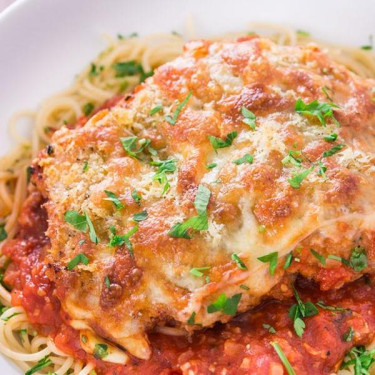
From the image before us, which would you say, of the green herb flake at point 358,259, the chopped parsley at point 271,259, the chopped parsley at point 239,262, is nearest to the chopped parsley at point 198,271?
the chopped parsley at point 239,262

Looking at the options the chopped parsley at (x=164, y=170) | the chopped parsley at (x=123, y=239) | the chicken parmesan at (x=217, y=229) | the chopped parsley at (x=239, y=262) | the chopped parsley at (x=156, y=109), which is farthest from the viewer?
the chopped parsley at (x=156, y=109)

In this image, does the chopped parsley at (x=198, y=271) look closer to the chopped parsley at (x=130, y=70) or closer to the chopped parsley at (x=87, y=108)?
the chopped parsley at (x=87, y=108)

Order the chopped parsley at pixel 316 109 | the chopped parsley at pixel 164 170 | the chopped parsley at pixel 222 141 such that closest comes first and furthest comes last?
the chopped parsley at pixel 164 170, the chopped parsley at pixel 222 141, the chopped parsley at pixel 316 109

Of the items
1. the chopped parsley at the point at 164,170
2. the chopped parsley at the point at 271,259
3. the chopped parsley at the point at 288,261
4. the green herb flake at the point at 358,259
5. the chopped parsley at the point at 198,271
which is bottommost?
the green herb flake at the point at 358,259

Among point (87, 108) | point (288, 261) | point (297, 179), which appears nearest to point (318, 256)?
point (288, 261)

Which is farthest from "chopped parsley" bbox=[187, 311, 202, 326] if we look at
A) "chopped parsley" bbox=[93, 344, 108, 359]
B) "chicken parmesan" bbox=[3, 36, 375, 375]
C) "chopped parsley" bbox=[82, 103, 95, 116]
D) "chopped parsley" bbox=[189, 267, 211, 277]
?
"chopped parsley" bbox=[82, 103, 95, 116]

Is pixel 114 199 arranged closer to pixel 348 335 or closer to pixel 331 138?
pixel 331 138

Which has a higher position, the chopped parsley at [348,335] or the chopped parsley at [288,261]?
the chopped parsley at [288,261]

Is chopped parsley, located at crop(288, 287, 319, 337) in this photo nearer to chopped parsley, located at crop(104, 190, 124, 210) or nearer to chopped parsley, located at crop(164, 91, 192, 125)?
chopped parsley, located at crop(104, 190, 124, 210)
